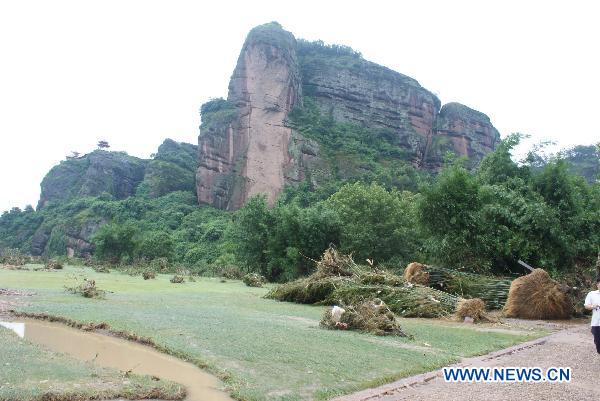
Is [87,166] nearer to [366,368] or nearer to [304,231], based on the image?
[304,231]

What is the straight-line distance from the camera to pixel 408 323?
1102 centimetres

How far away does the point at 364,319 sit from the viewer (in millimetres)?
9461

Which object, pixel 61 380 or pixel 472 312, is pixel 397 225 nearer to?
pixel 472 312

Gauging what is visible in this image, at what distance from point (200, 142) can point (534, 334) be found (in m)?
63.1

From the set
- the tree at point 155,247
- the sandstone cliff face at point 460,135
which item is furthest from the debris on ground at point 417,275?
the sandstone cliff face at point 460,135

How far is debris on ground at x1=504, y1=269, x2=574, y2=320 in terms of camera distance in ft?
41.3

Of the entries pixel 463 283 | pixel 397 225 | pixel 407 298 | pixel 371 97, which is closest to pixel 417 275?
pixel 463 283

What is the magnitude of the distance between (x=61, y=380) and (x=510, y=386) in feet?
16.3

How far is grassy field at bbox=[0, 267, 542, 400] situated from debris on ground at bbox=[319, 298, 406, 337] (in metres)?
0.35

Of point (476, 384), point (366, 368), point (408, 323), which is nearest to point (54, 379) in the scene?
point (366, 368)

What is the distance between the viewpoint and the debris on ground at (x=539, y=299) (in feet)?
41.3

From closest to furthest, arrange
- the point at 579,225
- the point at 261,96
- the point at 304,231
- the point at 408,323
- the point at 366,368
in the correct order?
the point at 366,368 → the point at 408,323 → the point at 579,225 → the point at 304,231 → the point at 261,96

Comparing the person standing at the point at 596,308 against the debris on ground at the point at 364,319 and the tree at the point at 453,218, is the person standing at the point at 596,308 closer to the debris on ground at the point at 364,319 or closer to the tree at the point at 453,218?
the debris on ground at the point at 364,319

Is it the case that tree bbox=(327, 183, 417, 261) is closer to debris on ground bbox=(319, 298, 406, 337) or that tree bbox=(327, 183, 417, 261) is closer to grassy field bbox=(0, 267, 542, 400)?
grassy field bbox=(0, 267, 542, 400)
